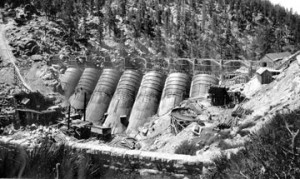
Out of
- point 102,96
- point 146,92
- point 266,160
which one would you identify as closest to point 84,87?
point 102,96

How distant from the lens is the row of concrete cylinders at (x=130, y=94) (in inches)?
904

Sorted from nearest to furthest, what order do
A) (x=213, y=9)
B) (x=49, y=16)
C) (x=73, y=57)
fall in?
(x=73, y=57) → (x=49, y=16) → (x=213, y=9)

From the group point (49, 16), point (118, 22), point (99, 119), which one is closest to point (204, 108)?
point (99, 119)

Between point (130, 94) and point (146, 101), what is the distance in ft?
6.99

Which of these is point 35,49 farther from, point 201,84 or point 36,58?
point 201,84

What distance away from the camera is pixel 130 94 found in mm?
24719

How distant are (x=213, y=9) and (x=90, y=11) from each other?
1247 inches

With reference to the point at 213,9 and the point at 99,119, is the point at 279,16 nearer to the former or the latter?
the point at 213,9

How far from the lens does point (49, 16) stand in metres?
39.7

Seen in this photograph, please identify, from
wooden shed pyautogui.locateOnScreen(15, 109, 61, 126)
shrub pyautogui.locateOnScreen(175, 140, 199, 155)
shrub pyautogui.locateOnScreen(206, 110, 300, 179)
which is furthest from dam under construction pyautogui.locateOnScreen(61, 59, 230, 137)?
shrub pyautogui.locateOnScreen(206, 110, 300, 179)

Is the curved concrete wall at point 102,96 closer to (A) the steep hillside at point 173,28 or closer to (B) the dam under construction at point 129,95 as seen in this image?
(B) the dam under construction at point 129,95

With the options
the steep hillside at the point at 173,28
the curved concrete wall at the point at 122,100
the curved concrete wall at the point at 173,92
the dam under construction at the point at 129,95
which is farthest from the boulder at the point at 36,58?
the curved concrete wall at the point at 173,92

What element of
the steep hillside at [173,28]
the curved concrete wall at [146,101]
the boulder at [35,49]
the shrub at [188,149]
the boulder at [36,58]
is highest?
the steep hillside at [173,28]

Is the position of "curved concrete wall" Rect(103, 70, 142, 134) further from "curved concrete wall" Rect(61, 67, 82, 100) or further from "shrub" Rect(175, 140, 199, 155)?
"shrub" Rect(175, 140, 199, 155)
